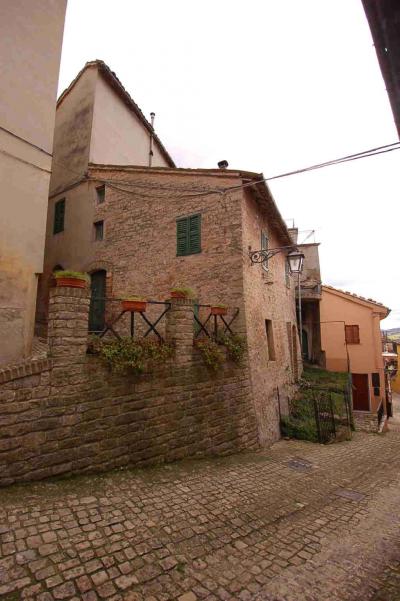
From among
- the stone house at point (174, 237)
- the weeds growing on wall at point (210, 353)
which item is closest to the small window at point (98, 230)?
the stone house at point (174, 237)

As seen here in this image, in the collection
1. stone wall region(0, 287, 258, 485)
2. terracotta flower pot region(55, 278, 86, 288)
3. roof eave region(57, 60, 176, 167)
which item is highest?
roof eave region(57, 60, 176, 167)

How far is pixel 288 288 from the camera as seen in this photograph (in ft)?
47.8

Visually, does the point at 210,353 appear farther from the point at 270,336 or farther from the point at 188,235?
the point at 270,336

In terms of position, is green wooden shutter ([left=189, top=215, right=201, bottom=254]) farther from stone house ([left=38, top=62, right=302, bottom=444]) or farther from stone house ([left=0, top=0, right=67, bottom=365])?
stone house ([left=0, top=0, right=67, bottom=365])

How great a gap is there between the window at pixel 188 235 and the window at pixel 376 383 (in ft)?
44.8

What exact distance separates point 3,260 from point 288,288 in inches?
476

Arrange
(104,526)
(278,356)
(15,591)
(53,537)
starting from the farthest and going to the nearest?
1. (278,356)
2. (104,526)
3. (53,537)
4. (15,591)

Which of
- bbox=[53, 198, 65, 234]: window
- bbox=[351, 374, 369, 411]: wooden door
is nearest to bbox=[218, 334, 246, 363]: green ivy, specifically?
bbox=[53, 198, 65, 234]: window

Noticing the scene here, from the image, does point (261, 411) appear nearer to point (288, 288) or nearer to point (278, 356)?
point (278, 356)

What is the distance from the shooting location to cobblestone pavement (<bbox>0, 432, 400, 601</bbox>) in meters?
2.85

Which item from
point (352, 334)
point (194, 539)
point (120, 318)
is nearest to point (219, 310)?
point (120, 318)

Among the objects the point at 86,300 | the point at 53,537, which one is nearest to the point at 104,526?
the point at 53,537

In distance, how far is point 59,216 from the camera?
12000 millimetres

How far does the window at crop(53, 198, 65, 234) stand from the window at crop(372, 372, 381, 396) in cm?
1746
